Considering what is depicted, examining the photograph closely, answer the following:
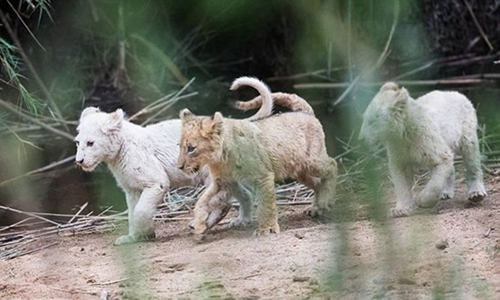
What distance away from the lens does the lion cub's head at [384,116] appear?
5.85 m

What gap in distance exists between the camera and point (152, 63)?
1240 cm

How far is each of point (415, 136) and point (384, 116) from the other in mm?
245

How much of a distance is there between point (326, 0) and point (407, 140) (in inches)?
192

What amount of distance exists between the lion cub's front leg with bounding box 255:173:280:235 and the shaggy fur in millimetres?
619

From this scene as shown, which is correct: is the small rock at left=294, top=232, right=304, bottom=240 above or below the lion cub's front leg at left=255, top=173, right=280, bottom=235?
below

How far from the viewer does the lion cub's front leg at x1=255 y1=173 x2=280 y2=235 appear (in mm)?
5891

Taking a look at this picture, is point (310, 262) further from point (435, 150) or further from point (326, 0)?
point (326, 0)

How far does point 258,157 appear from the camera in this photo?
236 inches

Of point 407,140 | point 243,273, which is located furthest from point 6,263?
point 407,140

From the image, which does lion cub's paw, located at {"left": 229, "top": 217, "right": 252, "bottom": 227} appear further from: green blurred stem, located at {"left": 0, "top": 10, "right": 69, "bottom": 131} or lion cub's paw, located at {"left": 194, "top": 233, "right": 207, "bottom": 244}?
green blurred stem, located at {"left": 0, "top": 10, "right": 69, "bottom": 131}

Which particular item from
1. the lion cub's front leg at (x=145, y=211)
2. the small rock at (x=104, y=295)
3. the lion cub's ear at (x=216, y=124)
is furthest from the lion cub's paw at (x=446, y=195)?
the small rock at (x=104, y=295)

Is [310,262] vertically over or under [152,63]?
under

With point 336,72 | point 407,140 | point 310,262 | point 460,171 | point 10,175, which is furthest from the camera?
point 336,72

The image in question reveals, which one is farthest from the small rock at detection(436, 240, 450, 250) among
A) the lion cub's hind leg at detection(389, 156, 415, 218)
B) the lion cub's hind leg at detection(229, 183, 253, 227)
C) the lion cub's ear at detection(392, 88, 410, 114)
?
the lion cub's hind leg at detection(229, 183, 253, 227)
